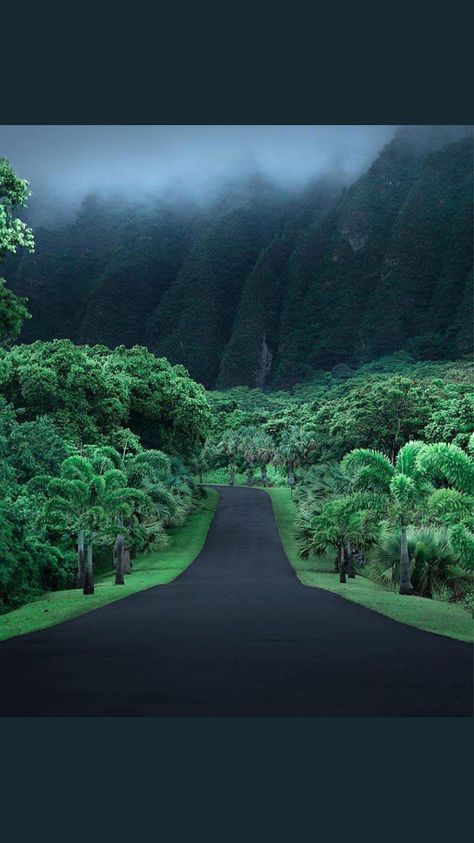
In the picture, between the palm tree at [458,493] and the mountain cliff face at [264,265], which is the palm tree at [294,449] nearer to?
the mountain cliff face at [264,265]

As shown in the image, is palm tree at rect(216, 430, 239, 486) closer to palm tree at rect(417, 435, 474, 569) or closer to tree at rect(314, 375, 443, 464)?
tree at rect(314, 375, 443, 464)

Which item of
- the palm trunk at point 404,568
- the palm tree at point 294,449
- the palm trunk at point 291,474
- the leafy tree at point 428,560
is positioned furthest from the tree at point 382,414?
the palm trunk at point 404,568

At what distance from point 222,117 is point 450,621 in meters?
7.93

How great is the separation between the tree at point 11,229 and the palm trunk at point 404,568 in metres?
11.9

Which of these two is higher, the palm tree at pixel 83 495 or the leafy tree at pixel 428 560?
the palm tree at pixel 83 495

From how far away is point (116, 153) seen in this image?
11945mm

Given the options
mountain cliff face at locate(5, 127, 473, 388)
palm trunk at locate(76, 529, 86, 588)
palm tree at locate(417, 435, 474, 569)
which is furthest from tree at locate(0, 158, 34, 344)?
palm trunk at locate(76, 529, 86, 588)

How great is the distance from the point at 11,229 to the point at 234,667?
6147 mm

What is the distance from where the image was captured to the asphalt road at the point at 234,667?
8.37m

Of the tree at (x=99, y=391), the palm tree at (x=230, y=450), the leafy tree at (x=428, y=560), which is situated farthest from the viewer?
the palm tree at (x=230, y=450)

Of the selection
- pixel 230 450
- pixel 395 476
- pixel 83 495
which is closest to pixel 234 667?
pixel 395 476

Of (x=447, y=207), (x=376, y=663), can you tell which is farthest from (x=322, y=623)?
(x=447, y=207)

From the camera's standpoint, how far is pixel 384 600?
17.9 metres

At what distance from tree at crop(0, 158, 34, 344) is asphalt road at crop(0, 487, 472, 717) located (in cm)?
481
